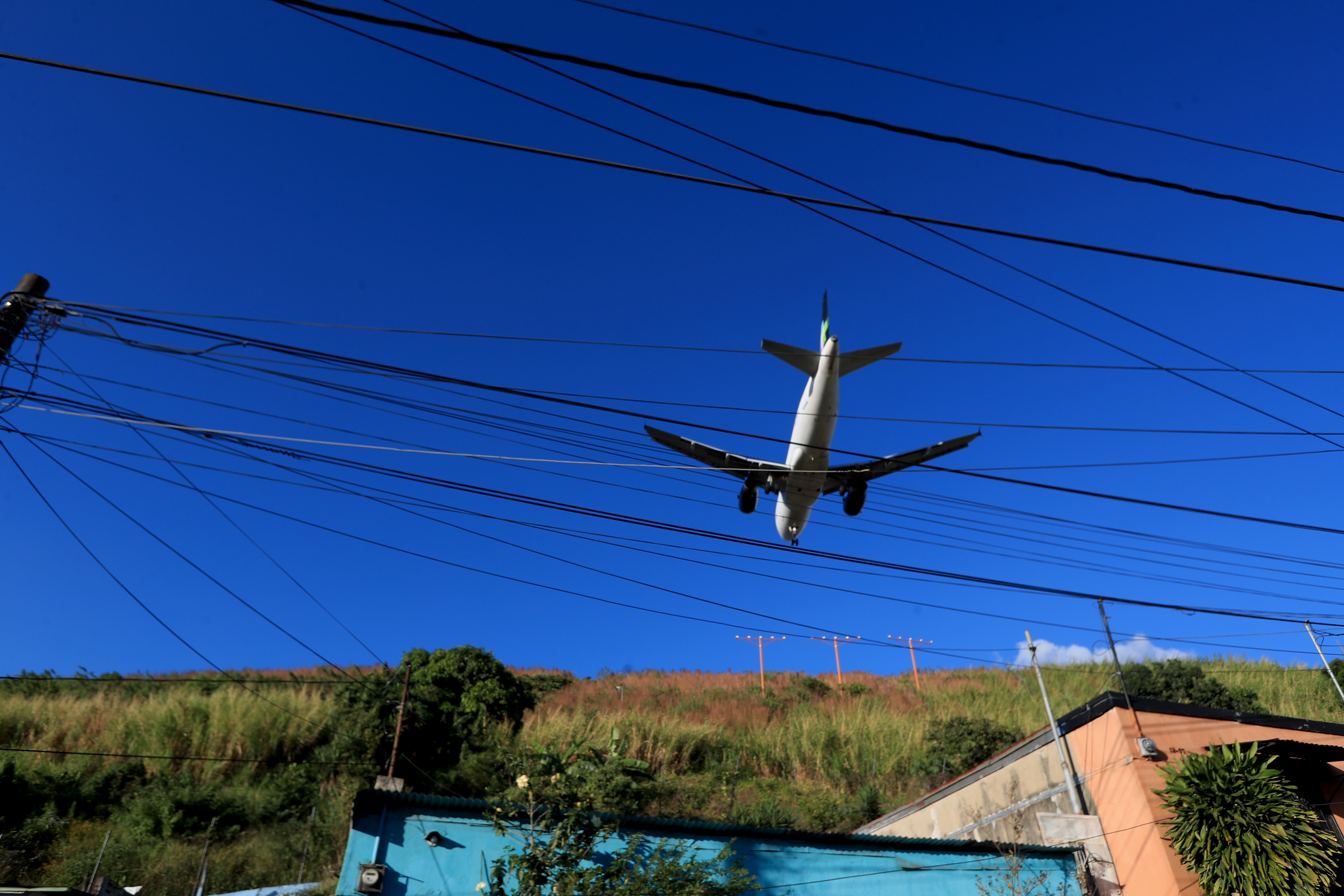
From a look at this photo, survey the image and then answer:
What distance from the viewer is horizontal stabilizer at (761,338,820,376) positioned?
1451 cm

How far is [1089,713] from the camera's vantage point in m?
14.4

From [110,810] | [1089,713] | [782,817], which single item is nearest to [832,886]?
[1089,713]

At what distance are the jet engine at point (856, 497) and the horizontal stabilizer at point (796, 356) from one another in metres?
2.72

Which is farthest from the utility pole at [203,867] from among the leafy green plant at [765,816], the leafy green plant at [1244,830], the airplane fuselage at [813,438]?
the leafy green plant at [1244,830]

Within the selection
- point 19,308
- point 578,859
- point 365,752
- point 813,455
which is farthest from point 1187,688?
point 19,308

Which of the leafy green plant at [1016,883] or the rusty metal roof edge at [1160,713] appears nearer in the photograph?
the leafy green plant at [1016,883]

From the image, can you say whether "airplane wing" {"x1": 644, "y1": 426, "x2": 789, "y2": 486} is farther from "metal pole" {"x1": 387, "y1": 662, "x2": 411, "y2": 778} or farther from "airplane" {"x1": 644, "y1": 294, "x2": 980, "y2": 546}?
"metal pole" {"x1": 387, "y1": 662, "x2": 411, "y2": 778}

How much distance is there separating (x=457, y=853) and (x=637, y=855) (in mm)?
2624

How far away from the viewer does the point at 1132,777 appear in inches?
519

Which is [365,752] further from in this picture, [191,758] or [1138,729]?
[1138,729]

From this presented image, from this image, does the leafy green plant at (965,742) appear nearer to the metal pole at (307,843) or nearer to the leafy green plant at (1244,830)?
the leafy green plant at (1244,830)

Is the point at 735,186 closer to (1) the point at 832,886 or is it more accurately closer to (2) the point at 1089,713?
(1) the point at 832,886

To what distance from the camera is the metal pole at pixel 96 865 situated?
54.7ft

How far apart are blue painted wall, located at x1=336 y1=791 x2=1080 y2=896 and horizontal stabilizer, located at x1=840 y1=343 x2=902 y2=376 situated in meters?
8.85
